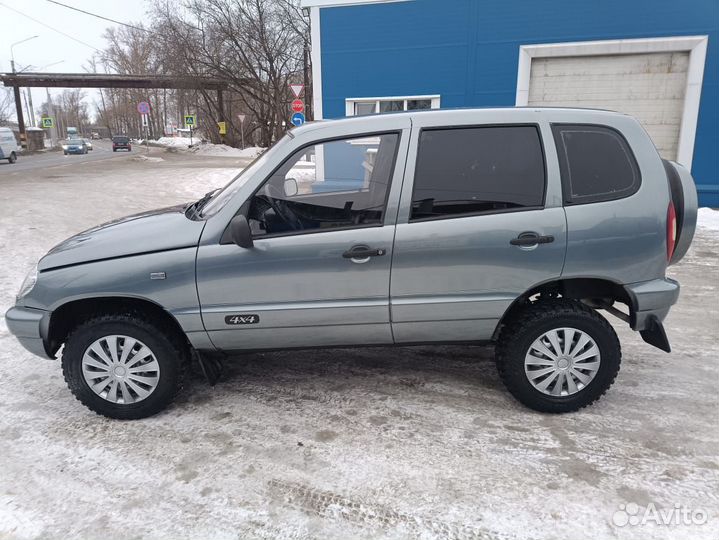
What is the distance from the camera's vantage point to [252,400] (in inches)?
140

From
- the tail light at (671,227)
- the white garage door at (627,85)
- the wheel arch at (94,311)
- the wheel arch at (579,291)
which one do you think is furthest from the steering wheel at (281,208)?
the white garage door at (627,85)

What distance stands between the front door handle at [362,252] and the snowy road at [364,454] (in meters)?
1.07

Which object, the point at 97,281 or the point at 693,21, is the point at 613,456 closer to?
the point at 97,281

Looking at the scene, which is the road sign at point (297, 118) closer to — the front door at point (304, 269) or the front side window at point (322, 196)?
the front side window at point (322, 196)

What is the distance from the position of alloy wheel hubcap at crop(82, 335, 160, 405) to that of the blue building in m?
10.2

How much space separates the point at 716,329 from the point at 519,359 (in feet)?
9.14

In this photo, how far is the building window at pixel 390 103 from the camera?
11992 millimetres

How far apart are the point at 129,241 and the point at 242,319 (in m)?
0.88

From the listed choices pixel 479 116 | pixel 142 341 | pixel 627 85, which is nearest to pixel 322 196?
pixel 479 116

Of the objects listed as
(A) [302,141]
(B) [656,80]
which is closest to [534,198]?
(A) [302,141]

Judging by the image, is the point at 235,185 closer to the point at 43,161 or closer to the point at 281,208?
the point at 281,208

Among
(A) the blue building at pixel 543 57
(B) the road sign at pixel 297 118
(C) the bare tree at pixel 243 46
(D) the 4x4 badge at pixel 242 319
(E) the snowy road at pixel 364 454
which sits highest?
(C) the bare tree at pixel 243 46

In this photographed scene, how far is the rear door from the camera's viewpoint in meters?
3.08

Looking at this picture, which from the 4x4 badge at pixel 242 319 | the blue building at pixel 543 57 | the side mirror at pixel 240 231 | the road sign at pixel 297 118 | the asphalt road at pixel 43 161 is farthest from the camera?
the asphalt road at pixel 43 161
